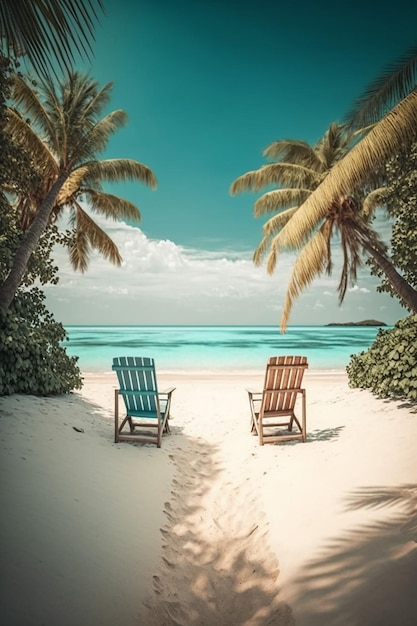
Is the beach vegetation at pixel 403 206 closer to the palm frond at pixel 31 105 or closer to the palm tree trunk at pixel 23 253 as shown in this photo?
the palm tree trunk at pixel 23 253

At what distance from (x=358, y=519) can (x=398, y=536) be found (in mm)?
393

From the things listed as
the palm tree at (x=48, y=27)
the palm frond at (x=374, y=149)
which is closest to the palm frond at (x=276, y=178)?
the palm frond at (x=374, y=149)

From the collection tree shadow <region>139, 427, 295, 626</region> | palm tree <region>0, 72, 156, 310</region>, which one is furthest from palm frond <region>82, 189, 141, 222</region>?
tree shadow <region>139, 427, 295, 626</region>

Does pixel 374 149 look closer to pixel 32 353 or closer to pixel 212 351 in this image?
pixel 32 353

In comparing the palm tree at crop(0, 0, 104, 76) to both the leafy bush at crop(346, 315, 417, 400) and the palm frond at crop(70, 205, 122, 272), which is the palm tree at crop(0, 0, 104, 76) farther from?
the palm frond at crop(70, 205, 122, 272)

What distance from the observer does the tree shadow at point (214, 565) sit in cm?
184

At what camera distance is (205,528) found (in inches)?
108

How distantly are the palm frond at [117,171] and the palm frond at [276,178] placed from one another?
2.52m

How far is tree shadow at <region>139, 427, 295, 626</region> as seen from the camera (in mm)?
1837

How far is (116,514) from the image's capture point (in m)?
2.65

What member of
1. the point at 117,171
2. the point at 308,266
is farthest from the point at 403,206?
the point at 117,171

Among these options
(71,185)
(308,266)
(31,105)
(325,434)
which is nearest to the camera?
(325,434)

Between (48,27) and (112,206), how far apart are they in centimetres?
733

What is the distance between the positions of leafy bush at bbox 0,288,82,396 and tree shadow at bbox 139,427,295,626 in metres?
3.13
